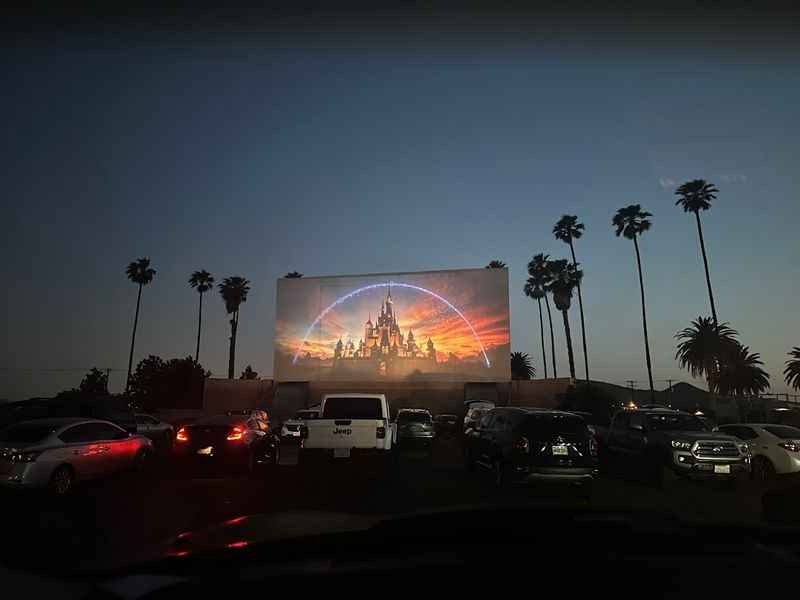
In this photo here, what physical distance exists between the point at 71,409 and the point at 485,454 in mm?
16042

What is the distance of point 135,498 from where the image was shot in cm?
1073

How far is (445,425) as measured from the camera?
3052 cm


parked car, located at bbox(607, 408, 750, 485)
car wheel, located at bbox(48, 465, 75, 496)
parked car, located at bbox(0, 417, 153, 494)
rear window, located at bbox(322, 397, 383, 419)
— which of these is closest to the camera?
parked car, located at bbox(0, 417, 153, 494)

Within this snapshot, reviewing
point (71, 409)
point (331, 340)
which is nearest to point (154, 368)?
point (331, 340)

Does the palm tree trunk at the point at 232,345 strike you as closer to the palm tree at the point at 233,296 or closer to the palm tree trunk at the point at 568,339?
the palm tree at the point at 233,296

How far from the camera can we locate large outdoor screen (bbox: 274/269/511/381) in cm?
4509

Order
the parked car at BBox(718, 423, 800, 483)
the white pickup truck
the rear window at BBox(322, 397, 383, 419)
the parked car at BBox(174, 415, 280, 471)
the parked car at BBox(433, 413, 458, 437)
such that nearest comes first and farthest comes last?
the white pickup truck < the parked car at BBox(718, 423, 800, 483) < the parked car at BBox(174, 415, 280, 471) < the rear window at BBox(322, 397, 383, 419) < the parked car at BBox(433, 413, 458, 437)

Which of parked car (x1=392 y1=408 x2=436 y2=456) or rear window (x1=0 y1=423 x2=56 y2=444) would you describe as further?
parked car (x1=392 y1=408 x2=436 y2=456)

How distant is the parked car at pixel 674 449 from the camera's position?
12.9m

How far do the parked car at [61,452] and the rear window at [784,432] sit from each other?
16.3 metres

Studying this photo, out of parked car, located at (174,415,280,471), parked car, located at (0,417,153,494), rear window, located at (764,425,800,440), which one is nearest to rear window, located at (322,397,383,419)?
parked car, located at (174,415,280,471)

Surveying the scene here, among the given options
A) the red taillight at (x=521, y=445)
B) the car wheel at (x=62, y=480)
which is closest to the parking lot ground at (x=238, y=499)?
the car wheel at (x=62, y=480)

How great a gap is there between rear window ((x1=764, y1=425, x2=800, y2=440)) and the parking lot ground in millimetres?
2313

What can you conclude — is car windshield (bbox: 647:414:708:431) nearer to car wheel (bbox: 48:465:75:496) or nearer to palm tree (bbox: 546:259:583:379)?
car wheel (bbox: 48:465:75:496)
